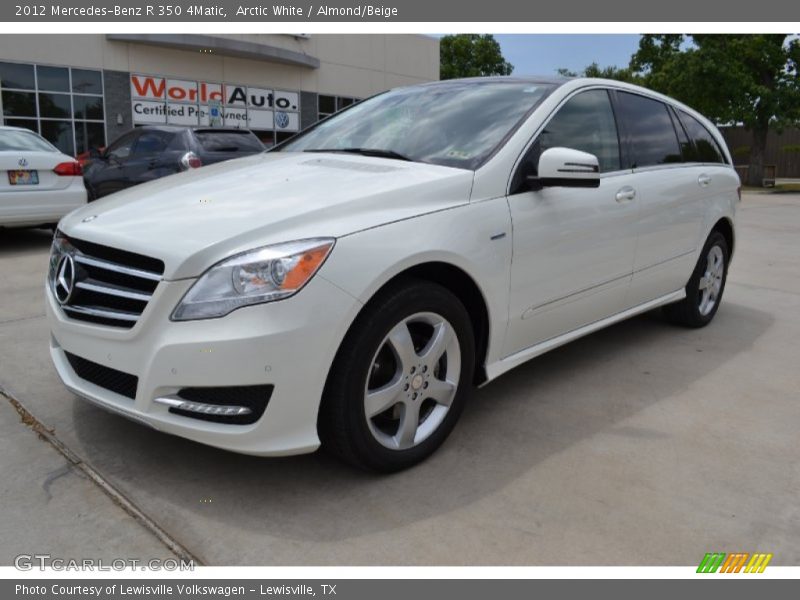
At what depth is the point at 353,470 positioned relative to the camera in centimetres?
292

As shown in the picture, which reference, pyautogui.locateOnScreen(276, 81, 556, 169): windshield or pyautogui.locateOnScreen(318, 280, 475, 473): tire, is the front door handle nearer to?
pyautogui.locateOnScreen(276, 81, 556, 169): windshield

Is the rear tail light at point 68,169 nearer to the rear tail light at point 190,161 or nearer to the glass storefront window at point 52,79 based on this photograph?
the rear tail light at point 190,161

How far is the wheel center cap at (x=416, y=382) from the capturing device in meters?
2.84

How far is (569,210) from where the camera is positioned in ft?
11.5

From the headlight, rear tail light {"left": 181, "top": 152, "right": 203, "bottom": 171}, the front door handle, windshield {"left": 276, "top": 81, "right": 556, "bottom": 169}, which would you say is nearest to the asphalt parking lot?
the headlight

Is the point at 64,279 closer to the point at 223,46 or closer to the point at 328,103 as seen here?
the point at 223,46

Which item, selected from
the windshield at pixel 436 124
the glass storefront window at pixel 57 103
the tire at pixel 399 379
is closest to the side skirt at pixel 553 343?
the tire at pixel 399 379

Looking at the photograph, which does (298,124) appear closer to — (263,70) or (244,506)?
(263,70)

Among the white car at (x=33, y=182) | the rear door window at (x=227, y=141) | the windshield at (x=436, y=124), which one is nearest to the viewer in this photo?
the windshield at (x=436, y=124)

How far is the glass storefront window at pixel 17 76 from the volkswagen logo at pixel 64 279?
18.4 meters

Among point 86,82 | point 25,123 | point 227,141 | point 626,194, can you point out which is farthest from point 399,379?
point 86,82

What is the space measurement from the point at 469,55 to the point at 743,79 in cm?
3004

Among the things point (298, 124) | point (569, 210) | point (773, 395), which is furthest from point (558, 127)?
point (298, 124)

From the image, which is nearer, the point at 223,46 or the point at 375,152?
the point at 375,152
